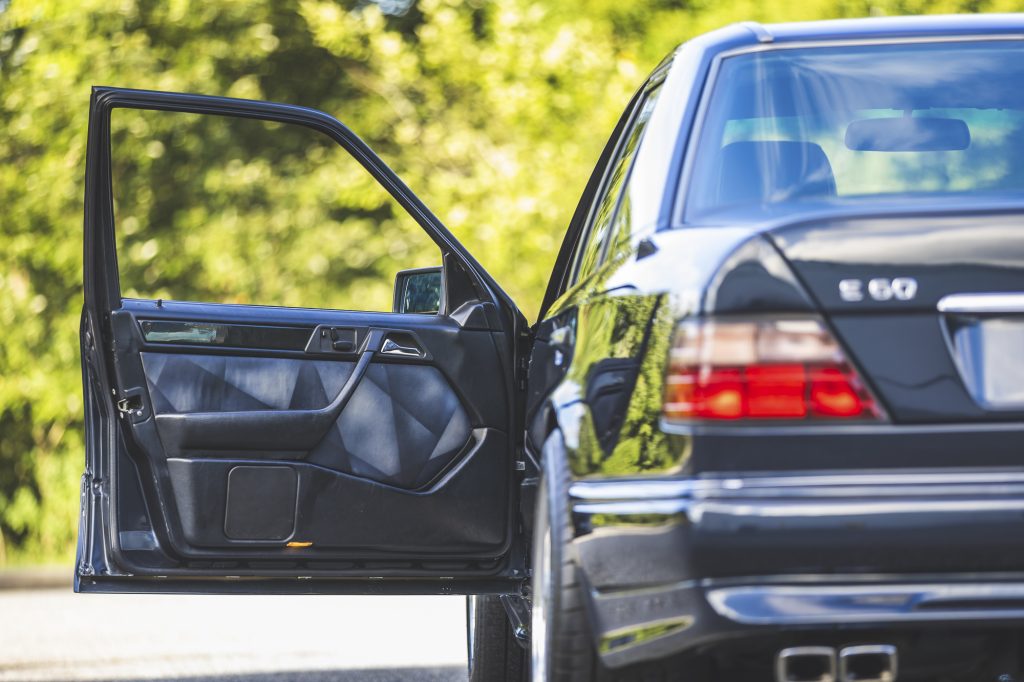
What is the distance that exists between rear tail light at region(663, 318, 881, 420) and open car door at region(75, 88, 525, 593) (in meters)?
1.83

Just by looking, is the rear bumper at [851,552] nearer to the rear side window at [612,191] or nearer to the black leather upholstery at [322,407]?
the rear side window at [612,191]

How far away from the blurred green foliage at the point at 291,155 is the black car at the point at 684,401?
430 inches

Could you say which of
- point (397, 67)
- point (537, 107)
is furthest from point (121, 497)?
point (397, 67)

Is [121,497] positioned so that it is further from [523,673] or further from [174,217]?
[174,217]

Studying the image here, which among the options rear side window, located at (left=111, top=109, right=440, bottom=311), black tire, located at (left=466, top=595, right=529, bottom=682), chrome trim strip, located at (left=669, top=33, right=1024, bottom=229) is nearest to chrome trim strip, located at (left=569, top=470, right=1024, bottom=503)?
chrome trim strip, located at (left=669, top=33, right=1024, bottom=229)

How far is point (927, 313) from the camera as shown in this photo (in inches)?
116

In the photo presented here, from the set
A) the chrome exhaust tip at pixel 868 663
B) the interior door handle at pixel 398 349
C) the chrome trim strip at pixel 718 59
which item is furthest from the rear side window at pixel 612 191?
the chrome exhaust tip at pixel 868 663

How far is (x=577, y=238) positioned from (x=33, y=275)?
12722 mm

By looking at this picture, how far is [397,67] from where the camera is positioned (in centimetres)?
1825

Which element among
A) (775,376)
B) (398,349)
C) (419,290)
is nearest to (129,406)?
(398,349)

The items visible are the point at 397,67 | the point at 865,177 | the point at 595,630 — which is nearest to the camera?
the point at 595,630

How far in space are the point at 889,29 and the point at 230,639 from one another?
5577 millimetres

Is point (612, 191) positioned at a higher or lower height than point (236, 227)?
higher

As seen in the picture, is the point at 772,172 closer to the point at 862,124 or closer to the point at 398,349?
the point at 862,124
